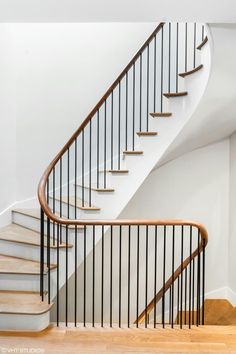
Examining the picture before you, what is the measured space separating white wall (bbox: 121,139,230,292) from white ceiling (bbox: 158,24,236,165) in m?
0.28

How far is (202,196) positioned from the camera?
520cm

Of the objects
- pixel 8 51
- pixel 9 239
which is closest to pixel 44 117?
pixel 8 51

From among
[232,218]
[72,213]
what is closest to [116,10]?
[72,213]

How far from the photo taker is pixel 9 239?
142 inches

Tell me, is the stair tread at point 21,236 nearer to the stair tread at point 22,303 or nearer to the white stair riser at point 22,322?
the stair tread at point 22,303

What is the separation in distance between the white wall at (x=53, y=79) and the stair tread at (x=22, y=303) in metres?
1.97

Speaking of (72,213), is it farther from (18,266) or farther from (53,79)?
(53,79)

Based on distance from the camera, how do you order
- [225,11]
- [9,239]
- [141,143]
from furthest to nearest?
[141,143] → [9,239] → [225,11]

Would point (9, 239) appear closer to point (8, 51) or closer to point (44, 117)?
point (44, 117)

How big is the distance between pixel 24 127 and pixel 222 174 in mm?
3322

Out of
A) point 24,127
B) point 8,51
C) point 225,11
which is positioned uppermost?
point 8,51

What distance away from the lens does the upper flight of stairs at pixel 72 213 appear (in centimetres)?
298

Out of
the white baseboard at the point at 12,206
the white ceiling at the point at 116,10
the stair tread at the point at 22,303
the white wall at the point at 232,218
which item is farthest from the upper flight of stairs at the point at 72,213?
the white wall at the point at 232,218

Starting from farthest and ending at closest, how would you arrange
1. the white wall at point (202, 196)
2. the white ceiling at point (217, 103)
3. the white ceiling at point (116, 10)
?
the white wall at point (202, 196) < the white ceiling at point (217, 103) < the white ceiling at point (116, 10)
